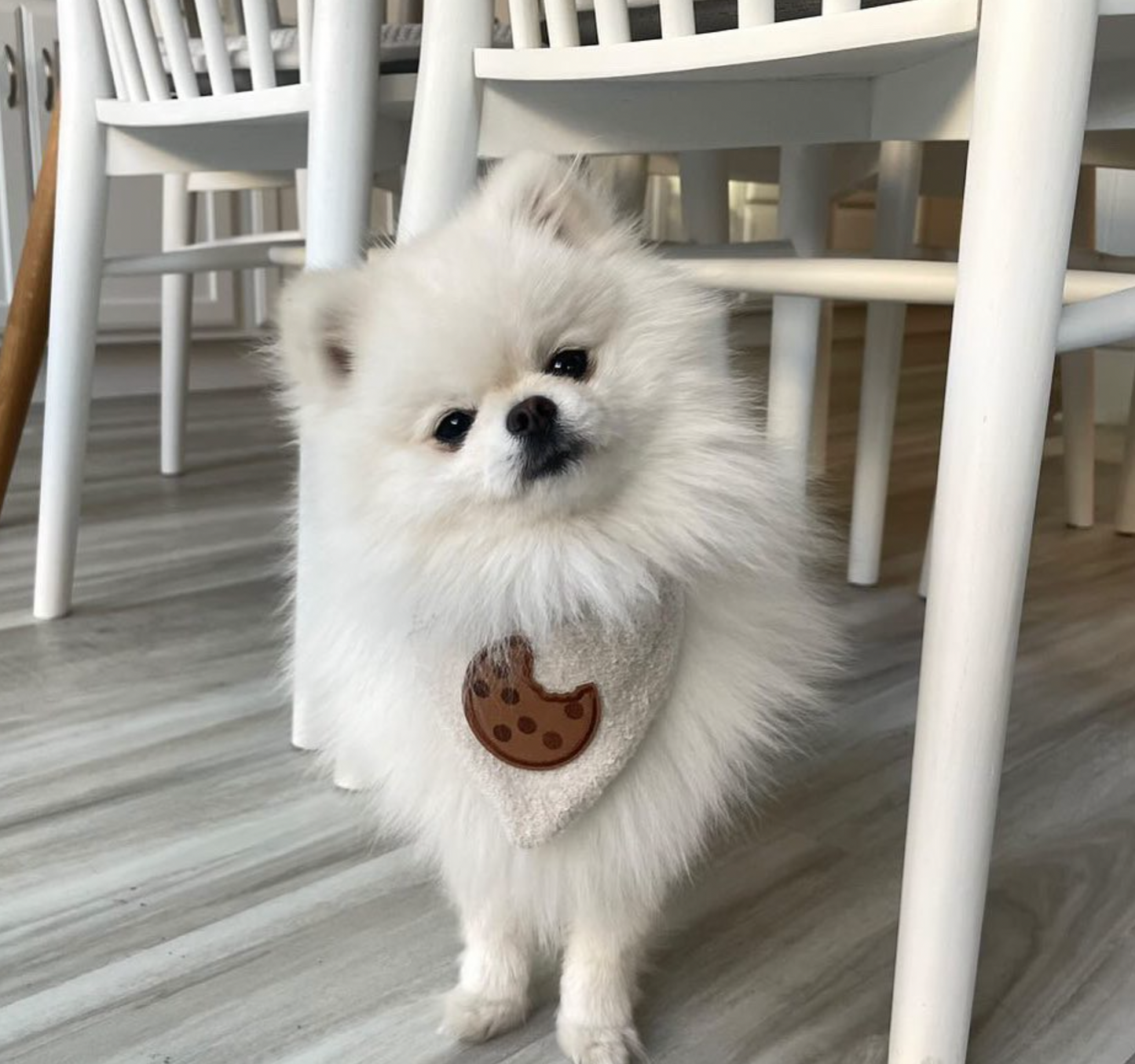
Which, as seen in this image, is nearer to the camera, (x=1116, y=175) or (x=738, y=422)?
(x=738, y=422)

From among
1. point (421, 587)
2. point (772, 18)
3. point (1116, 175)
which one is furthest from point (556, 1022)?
point (1116, 175)

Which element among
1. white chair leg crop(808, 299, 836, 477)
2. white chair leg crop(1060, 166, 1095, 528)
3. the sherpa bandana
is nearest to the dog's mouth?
the sherpa bandana

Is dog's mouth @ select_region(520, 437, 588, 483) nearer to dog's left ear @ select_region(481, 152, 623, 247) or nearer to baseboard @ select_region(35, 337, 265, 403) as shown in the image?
dog's left ear @ select_region(481, 152, 623, 247)

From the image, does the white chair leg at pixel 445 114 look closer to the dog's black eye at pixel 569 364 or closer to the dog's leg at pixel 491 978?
the dog's black eye at pixel 569 364

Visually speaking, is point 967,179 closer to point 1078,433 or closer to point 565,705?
point 565,705

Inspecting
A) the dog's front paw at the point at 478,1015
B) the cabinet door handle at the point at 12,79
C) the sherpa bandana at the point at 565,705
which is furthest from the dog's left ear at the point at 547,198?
the cabinet door handle at the point at 12,79

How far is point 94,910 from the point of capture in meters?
0.99

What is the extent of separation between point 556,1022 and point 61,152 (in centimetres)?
123

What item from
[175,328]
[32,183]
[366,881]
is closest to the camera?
[366,881]

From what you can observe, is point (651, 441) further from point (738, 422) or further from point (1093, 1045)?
point (1093, 1045)

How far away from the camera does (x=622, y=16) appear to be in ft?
2.78

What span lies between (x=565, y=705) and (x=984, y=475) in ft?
1.01

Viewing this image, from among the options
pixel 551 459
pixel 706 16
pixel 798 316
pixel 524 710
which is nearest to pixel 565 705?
pixel 524 710

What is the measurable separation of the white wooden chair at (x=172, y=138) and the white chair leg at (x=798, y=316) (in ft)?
1.56
